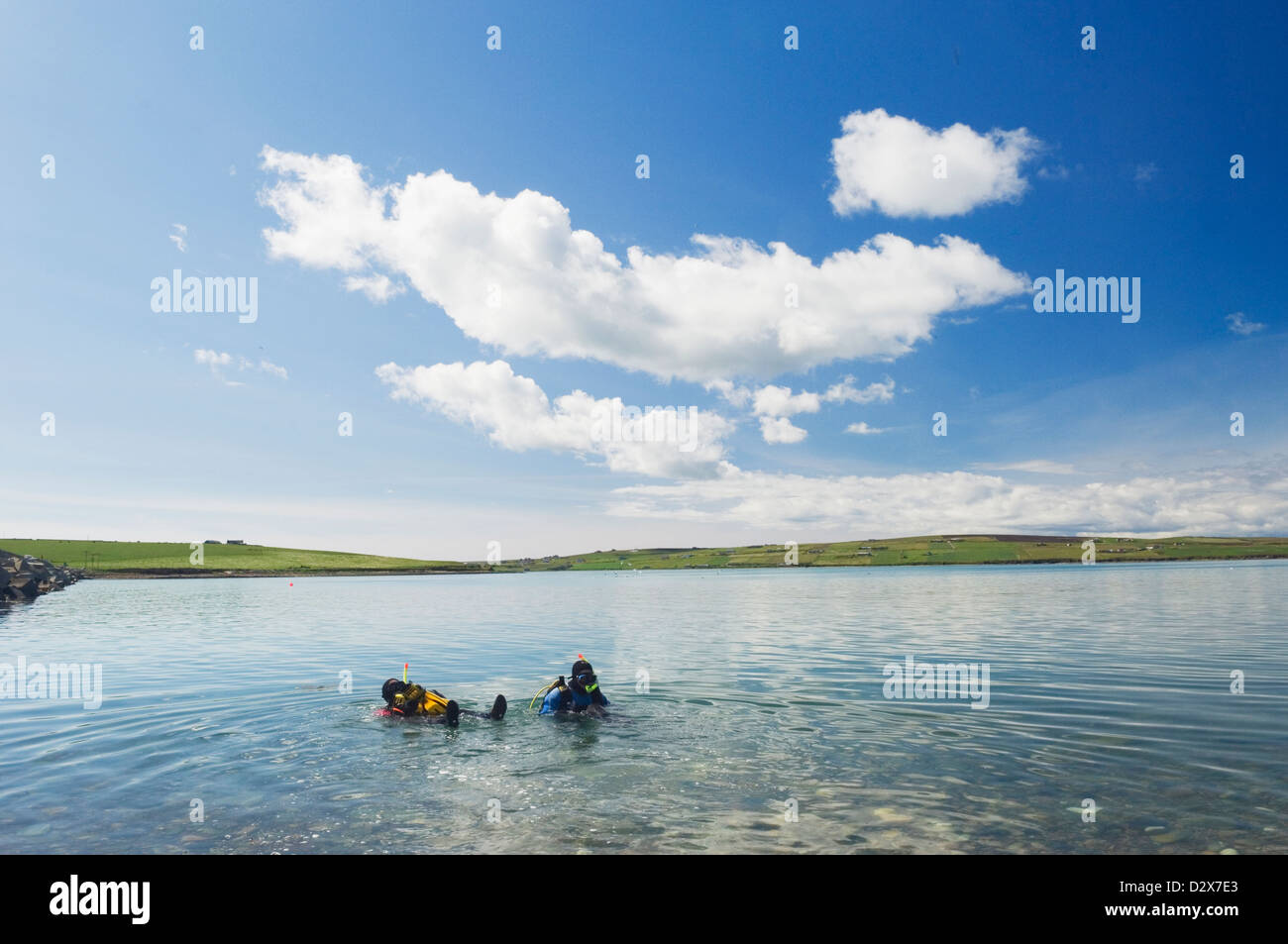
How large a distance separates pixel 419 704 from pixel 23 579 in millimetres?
105431

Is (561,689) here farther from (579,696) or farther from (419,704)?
(419,704)

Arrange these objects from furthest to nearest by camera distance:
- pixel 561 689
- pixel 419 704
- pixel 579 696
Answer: pixel 561 689 → pixel 419 704 → pixel 579 696

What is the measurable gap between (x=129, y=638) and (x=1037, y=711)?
52748 mm

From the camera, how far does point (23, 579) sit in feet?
299

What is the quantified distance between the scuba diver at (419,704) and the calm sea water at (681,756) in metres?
0.44

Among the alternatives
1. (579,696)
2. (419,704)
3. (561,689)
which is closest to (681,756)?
(579,696)

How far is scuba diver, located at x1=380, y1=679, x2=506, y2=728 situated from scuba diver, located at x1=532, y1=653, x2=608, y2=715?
1570 millimetres

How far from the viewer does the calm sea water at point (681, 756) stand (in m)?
11.5
